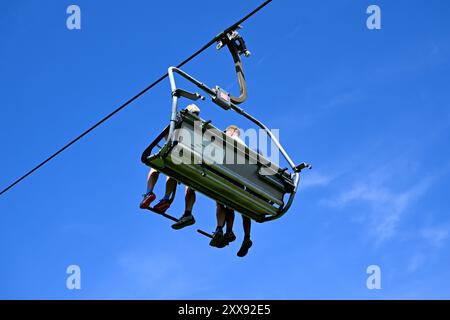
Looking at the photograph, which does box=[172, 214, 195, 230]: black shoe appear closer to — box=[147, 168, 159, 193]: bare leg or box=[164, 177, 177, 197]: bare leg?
box=[164, 177, 177, 197]: bare leg

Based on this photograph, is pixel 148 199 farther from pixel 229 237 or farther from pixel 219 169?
pixel 219 169

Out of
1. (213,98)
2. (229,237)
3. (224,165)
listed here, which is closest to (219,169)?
(224,165)

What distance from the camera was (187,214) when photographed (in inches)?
332

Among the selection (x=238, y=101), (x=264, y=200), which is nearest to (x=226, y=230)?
(x=264, y=200)

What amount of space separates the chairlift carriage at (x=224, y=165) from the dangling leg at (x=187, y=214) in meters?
0.09

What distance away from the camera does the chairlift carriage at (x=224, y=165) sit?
729 cm

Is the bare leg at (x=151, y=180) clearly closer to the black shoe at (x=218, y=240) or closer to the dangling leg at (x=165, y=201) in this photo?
the dangling leg at (x=165, y=201)

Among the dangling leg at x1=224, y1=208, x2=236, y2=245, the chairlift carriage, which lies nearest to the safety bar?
the chairlift carriage

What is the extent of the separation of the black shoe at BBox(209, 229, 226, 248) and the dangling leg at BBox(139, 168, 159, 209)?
839 millimetres

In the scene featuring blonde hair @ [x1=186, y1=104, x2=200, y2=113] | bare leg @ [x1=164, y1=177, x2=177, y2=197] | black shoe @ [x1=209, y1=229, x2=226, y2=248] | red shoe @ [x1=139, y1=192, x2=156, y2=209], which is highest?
blonde hair @ [x1=186, y1=104, x2=200, y2=113]

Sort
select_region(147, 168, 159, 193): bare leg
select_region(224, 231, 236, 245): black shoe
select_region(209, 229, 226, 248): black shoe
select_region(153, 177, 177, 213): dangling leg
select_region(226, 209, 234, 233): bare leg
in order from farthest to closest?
select_region(226, 209, 234, 233): bare leg → select_region(224, 231, 236, 245): black shoe → select_region(209, 229, 226, 248): black shoe → select_region(147, 168, 159, 193): bare leg → select_region(153, 177, 177, 213): dangling leg

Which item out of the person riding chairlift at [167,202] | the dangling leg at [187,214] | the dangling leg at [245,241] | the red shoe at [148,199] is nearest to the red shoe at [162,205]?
the person riding chairlift at [167,202]

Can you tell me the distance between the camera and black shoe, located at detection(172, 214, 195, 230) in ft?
27.4

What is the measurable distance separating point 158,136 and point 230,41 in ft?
4.59
